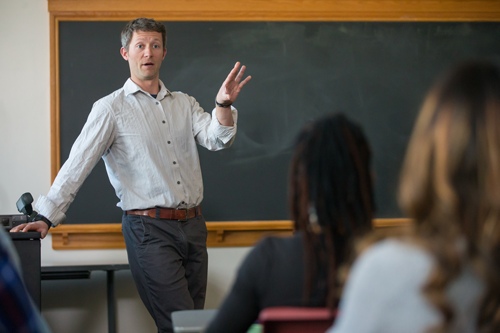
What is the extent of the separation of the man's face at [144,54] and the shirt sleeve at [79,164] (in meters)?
0.25

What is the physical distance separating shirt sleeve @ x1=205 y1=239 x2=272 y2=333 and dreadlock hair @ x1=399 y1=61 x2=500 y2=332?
0.37 metres

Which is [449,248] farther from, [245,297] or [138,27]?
[138,27]

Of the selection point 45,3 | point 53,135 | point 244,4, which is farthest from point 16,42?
point 244,4

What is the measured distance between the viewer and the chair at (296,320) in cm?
86

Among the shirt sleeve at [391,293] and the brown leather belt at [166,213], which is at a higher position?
the shirt sleeve at [391,293]

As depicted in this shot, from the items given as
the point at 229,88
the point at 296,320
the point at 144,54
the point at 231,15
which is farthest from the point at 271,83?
the point at 296,320

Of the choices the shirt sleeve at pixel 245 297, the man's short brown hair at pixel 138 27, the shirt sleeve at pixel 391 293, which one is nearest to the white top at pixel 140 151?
the man's short brown hair at pixel 138 27

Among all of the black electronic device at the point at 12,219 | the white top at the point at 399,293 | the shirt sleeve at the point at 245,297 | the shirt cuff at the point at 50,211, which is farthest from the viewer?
the black electronic device at the point at 12,219

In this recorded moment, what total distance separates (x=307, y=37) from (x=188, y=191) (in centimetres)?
152

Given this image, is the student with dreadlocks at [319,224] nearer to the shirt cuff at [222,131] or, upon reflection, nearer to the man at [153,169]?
the man at [153,169]

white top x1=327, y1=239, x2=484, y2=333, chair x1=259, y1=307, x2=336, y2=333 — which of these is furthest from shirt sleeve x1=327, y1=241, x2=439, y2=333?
chair x1=259, y1=307, x2=336, y2=333

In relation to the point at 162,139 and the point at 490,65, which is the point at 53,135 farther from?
the point at 490,65

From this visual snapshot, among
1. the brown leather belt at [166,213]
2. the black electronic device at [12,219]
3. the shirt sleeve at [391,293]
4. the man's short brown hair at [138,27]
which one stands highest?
the man's short brown hair at [138,27]

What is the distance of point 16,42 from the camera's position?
308 centimetres
